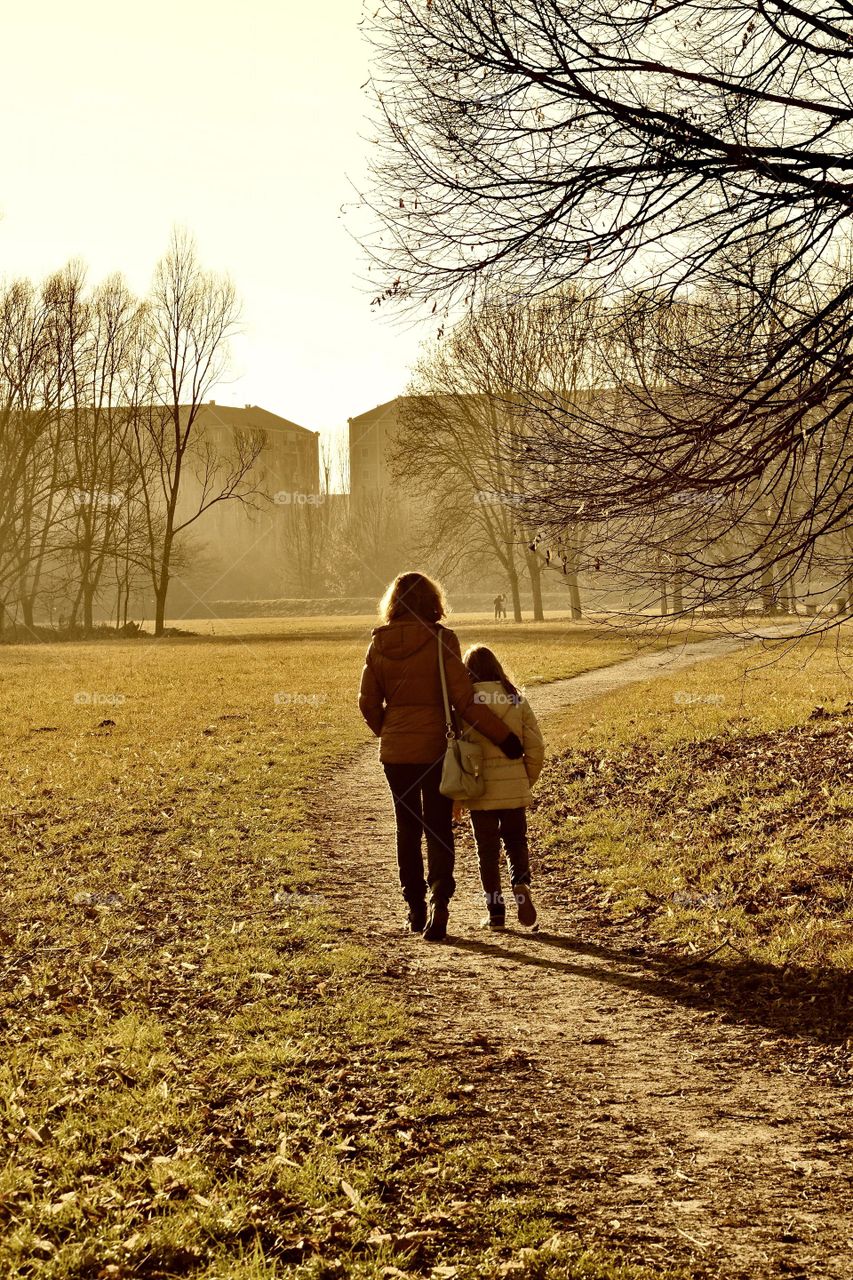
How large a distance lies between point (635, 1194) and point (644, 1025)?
1.63m

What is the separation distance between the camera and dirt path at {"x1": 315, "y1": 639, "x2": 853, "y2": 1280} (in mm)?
3631

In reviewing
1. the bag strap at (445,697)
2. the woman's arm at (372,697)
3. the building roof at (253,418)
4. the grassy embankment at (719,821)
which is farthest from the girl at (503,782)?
the building roof at (253,418)

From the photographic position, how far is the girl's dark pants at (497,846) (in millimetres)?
6867

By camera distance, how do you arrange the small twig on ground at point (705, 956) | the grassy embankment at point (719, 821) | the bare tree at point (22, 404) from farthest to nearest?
the bare tree at point (22, 404)
the grassy embankment at point (719, 821)
the small twig on ground at point (705, 956)

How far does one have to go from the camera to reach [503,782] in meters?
6.73

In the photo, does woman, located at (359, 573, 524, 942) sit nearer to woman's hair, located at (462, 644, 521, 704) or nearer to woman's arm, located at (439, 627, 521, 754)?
woman's arm, located at (439, 627, 521, 754)

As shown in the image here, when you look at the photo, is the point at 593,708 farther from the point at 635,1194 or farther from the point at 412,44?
the point at 635,1194

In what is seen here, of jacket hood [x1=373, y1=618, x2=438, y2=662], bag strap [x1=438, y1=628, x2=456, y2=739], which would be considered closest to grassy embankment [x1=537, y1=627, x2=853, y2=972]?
bag strap [x1=438, y1=628, x2=456, y2=739]

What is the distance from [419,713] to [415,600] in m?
0.66

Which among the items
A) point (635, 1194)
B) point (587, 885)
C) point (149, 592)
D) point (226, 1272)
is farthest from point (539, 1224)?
point (149, 592)

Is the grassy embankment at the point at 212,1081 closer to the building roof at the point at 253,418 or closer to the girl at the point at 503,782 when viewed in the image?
the girl at the point at 503,782

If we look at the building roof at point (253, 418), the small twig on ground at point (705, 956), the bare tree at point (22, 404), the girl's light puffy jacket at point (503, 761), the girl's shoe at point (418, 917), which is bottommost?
the small twig on ground at point (705, 956)

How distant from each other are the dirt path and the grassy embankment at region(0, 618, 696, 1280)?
9.0 inches

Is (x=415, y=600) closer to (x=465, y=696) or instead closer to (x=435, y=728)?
(x=465, y=696)
